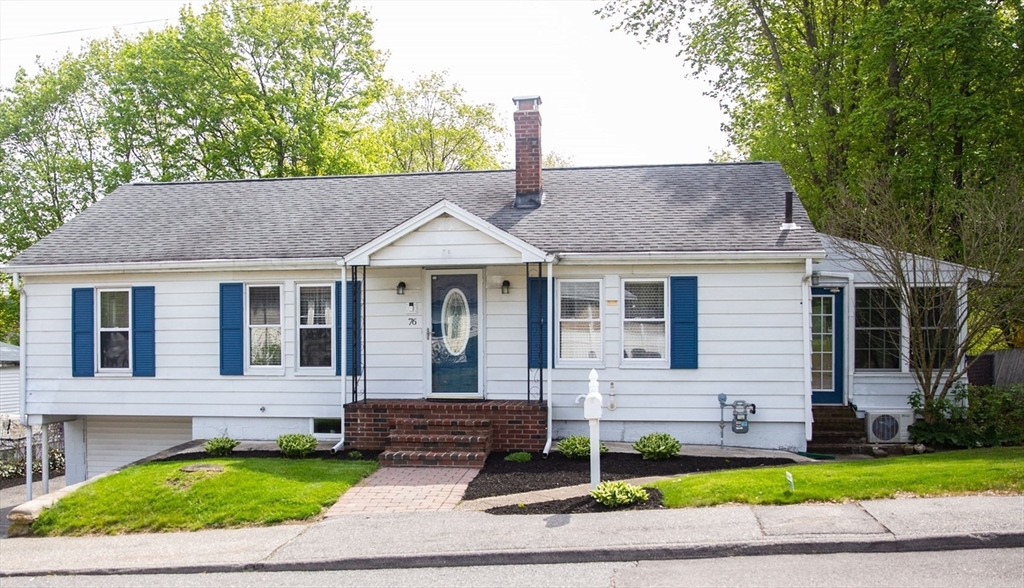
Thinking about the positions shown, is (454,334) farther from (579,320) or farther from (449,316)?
(579,320)

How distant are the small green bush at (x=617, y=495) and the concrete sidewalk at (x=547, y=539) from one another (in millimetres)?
278

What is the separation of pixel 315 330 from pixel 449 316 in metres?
2.21

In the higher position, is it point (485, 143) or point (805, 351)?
point (485, 143)

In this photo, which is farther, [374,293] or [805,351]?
[374,293]

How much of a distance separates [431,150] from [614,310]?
95.6 feet

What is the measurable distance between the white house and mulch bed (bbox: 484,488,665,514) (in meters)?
2.51

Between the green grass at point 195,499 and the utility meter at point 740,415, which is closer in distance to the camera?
the green grass at point 195,499

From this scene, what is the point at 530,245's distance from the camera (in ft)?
37.0

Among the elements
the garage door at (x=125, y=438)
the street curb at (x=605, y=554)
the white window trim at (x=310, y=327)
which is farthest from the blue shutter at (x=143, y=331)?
the street curb at (x=605, y=554)

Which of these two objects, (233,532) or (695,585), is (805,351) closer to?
(695,585)

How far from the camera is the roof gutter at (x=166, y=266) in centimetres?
1259

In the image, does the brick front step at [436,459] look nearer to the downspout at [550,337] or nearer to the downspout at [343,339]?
the downspout at [550,337]

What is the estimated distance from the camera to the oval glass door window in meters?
12.5

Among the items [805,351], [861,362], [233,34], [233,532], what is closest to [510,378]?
[805,351]
